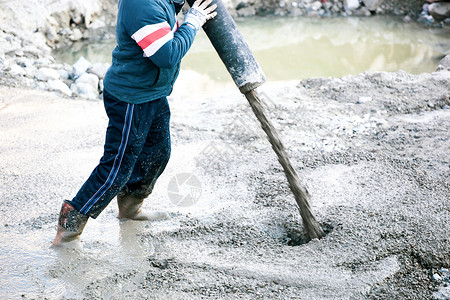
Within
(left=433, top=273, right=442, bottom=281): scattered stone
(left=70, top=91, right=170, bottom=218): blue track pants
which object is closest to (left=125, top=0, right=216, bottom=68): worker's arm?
(left=70, top=91, right=170, bottom=218): blue track pants

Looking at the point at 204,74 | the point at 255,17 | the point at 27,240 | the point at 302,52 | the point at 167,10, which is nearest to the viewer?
the point at 167,10

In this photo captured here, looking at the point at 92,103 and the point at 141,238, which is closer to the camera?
the point at 141,238

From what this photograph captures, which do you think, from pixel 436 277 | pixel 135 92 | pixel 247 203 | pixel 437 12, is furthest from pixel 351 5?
pixel 135 92

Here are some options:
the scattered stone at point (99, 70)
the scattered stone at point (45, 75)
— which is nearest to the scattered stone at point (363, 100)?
the scattered stone at point (99, 70)

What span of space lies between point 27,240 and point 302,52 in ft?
18.6

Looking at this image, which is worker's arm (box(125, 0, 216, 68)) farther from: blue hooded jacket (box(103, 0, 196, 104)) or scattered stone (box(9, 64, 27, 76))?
scattered stone (box(9, 64, 27, 76))

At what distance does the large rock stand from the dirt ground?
4.33m

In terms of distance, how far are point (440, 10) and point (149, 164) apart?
7.57 meters

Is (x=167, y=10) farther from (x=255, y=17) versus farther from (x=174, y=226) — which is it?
(x=255, y=17)

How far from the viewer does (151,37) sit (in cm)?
207

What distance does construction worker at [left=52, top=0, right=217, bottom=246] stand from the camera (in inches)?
82.4

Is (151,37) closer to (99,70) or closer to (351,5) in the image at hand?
(99,70)

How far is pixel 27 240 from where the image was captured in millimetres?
2549

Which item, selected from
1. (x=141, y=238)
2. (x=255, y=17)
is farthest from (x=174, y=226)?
(x=255, y=17)
